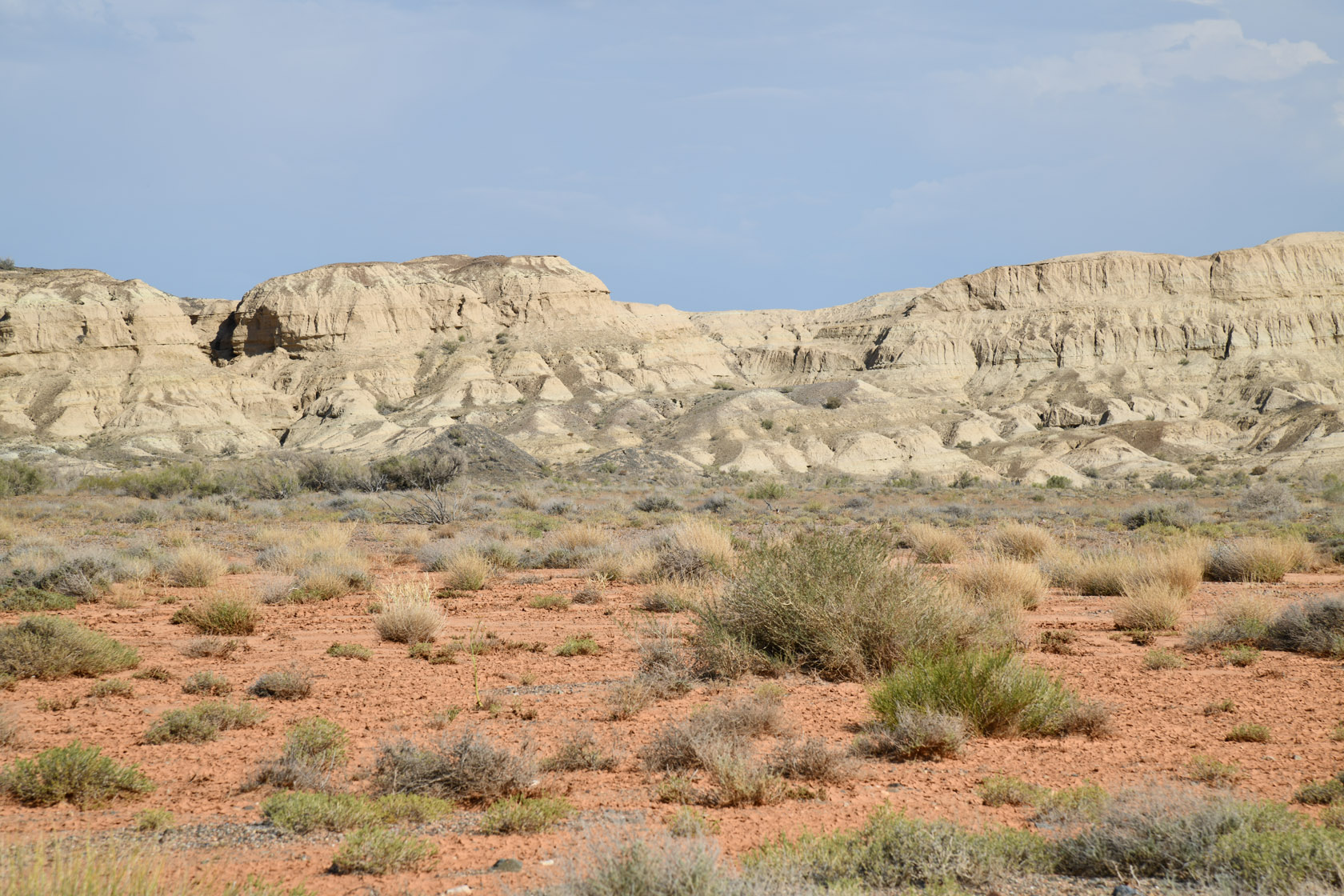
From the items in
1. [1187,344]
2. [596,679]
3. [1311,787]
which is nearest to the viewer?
[1311,787]

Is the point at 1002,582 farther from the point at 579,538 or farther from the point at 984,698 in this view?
the point at 579,538

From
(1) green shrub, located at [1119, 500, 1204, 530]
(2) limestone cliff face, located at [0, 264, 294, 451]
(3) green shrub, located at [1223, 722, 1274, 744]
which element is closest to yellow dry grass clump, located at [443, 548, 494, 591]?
(3) green shrub, located at [1223, 722, 1274, 744]

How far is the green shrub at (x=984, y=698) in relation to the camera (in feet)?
21.0

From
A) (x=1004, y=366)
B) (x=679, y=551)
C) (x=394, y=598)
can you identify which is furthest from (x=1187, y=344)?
(x=394, y=598)

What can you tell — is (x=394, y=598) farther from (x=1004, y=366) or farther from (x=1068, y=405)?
(x=1004, y=366)

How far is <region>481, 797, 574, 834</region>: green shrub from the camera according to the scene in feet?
15.8

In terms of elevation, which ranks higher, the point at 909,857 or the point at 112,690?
the point at 909,857

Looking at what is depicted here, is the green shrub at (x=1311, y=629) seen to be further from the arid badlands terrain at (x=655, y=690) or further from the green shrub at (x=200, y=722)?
the green shrub at (x=200, y=722)

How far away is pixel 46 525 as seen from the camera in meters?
22.1

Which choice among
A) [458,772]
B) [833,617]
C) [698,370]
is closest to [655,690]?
[833,617]

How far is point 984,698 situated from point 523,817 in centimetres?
342

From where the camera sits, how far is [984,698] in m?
6.44

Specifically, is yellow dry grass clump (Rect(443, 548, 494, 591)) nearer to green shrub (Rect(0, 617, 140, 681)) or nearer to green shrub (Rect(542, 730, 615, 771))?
green shrub (Rect(0, 617, 140, 681))

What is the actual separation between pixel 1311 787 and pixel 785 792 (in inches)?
114
